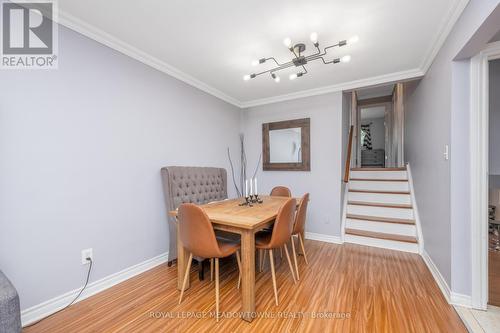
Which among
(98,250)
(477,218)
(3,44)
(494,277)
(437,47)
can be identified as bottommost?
(494,277)

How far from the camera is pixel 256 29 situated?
79.6 inches

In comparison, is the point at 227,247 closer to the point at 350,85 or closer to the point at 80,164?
the point at 80,164

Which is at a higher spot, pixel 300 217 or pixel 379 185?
pixel 379 185

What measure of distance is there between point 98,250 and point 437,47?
3.97 metres

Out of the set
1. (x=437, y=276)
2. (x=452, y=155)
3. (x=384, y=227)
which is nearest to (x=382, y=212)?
(x=384, y=227)

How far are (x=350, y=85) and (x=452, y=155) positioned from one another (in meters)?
1.89

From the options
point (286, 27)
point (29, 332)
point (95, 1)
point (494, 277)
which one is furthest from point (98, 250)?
point (494, 277)

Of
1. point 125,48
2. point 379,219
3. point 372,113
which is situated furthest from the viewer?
point 372,113

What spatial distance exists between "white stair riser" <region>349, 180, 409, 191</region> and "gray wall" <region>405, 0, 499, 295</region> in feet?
4.64

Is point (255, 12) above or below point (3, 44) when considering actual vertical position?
above

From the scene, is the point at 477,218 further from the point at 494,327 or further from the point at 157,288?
the point at 157,288

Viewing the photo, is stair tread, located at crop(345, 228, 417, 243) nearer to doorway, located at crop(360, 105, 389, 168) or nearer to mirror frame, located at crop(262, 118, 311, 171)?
mirror frame, located at crop(262, 118, 311, 171)

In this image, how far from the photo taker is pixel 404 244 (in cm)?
297

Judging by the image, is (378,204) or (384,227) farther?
(378,204)
